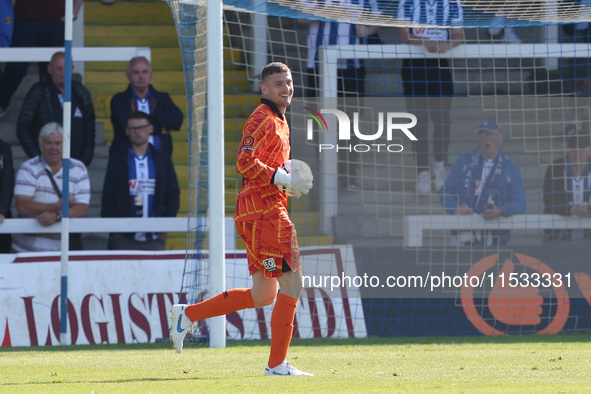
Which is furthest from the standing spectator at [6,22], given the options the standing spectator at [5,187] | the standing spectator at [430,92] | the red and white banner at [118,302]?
the standing spectator at [430,92]

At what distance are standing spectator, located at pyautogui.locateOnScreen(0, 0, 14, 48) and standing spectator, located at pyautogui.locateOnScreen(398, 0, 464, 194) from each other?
16.2ft

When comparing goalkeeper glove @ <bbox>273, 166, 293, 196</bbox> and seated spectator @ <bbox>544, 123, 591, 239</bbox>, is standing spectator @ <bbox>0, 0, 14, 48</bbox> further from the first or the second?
goalkeeper glove @ <bbox>273, 166, 293, 196</bbox>

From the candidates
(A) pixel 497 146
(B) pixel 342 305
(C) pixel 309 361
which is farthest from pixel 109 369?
(A) pixel 497 146

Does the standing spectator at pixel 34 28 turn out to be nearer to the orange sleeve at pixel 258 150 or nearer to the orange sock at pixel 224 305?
the orange sock at pixel 224 305

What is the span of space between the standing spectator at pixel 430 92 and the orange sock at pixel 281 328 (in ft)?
19.9

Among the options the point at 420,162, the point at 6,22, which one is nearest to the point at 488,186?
the point at 420,162

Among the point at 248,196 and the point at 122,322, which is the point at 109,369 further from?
the point at 122,322

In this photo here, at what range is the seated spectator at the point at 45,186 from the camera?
445 inches

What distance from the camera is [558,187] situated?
11.9m

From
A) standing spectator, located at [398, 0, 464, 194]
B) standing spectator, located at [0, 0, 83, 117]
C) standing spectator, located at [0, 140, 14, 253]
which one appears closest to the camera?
standing spectator, located at [0, 140, 14, 253]

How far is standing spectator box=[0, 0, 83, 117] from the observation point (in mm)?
13003

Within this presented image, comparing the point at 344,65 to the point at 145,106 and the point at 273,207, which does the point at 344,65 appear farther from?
the point at 273,207

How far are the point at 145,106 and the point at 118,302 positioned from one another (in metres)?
2.77

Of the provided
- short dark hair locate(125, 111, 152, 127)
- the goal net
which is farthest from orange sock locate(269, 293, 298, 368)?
short dark hair locate(125, 111, 152, 127)
